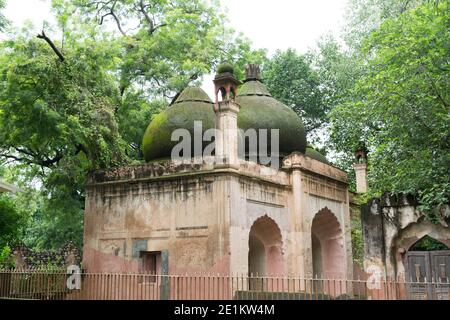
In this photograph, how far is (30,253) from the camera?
584 inches

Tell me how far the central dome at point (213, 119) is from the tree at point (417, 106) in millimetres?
3441

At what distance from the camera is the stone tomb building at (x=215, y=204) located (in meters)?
12.5

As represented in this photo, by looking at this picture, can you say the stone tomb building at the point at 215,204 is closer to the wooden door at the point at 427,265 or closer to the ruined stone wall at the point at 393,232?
the ruined stone wall at the point at 393,232

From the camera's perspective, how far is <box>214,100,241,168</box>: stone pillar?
1262 centimetres

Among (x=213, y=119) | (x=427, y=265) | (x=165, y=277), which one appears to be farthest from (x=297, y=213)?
(x=427, y=265)

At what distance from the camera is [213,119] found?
14438 mm

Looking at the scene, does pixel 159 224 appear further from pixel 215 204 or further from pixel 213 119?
pixel 213 119

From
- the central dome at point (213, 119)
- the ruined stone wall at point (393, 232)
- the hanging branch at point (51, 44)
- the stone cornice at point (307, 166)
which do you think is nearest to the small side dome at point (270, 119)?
the central dome at point (213, 119)

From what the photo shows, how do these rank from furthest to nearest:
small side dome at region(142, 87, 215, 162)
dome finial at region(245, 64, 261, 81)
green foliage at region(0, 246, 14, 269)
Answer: dome finial at region(245, 64, 261, 81)
small side dome at region(142, 87, 215, 162)
green foliage at region(0, 246, 14, 269)

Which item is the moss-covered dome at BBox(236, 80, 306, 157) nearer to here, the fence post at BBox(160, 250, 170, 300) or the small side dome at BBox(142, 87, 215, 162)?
the small side dome at BBox(142, 87, 215, 162)

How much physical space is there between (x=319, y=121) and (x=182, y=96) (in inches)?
458

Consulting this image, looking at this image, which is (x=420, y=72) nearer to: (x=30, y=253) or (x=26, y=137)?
(x=26, y=137)

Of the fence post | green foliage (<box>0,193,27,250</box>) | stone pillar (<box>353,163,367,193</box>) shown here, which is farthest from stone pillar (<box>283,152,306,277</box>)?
green foliage (<box>0,193,27,250</box>)

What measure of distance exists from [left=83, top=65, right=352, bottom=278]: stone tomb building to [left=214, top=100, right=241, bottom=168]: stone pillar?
0.02m
